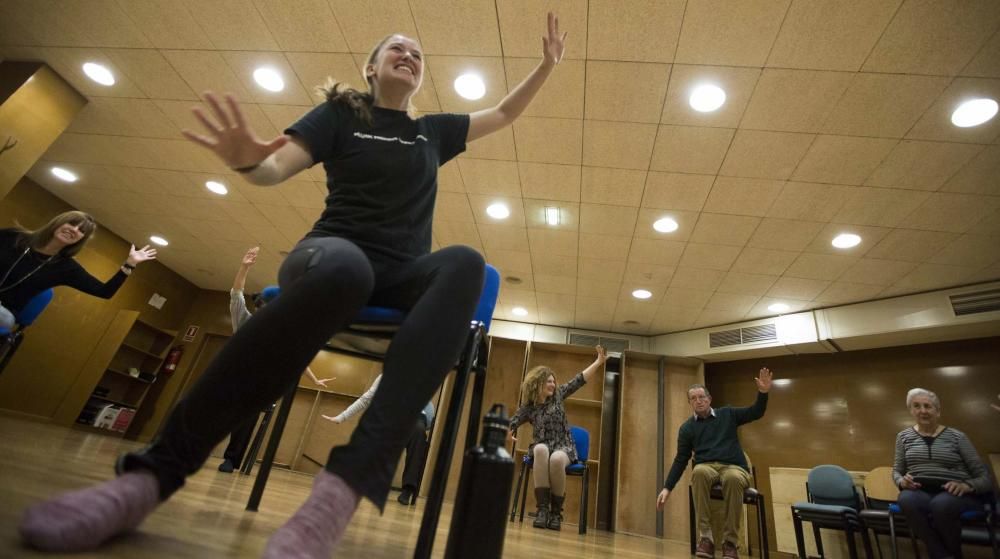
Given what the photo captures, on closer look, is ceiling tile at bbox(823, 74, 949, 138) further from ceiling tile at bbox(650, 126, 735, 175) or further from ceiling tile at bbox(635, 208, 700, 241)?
ceiling tile at bbox(635, 208, 700, 241)

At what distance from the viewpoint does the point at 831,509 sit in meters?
3.48

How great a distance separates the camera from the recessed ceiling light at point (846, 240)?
160 inches

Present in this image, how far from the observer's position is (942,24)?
7.78 ft

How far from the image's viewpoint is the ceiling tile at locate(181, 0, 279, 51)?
114 inches

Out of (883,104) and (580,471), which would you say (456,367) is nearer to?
(580,471)

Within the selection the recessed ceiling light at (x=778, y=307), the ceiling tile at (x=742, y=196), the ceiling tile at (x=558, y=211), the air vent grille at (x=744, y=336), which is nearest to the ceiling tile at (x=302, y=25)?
the ceiling tile at (x=558, y=211)

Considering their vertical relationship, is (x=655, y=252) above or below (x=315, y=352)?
above

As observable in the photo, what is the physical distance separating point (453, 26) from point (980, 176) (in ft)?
12.9

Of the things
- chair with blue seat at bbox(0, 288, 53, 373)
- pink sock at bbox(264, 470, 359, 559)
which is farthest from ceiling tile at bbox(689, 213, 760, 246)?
chair with blue seat at bbox(0, 288, 53, 373)

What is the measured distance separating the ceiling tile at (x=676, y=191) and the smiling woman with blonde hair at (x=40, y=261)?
13.3 feet

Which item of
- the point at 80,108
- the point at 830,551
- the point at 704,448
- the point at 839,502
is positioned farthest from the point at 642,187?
the point at 80,108

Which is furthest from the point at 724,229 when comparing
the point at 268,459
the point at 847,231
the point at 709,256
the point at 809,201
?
the point at 268,459

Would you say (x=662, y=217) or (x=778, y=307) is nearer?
(x=662, y=217)

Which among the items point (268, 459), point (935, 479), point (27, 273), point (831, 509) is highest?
point (27, 273)
